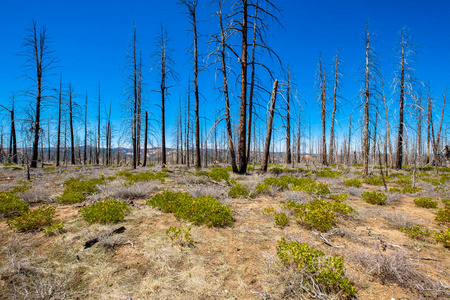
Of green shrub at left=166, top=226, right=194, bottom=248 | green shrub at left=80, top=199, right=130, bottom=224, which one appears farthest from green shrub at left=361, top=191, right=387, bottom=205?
green shrub at left=80, top=199, right=130, bottom=224

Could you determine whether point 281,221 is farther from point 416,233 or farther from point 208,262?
point 416,233

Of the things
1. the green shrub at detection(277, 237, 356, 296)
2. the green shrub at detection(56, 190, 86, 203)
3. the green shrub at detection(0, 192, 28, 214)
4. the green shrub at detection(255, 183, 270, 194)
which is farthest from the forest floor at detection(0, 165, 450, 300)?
Result: the green shrub at detection(255, 183, 270, 194)

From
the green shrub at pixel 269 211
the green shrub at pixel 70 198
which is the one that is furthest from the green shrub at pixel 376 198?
the green shrub at pixel 70 198

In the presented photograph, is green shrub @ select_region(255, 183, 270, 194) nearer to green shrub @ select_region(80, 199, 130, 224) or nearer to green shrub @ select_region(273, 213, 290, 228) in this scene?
green shrub @ select_region(273, 213, 290, 228)

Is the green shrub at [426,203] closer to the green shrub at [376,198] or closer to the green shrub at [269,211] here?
the green shrub at [376,198]

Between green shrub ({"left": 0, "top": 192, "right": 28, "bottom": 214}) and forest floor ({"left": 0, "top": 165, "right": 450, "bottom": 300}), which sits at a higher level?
green shrub ({"left": 0, "top": 192, "right": 28, "bottom": 214})

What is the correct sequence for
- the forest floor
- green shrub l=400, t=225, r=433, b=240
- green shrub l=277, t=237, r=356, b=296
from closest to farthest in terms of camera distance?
green shrub l=277, t=237, r=356, b=296 < the forest floor < green shrub l=400, t=225, r=433, b=240

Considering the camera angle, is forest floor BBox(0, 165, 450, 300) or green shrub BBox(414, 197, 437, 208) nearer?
forest floor BBox(0, 165, 450, 300)

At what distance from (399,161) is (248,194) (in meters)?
19.0

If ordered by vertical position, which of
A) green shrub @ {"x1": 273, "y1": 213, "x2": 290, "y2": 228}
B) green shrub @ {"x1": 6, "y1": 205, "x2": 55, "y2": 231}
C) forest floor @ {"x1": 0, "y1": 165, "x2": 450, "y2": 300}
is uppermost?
green shrub @ {"x1": 6, "y1": 205, "x2": 55, "y2": 231}

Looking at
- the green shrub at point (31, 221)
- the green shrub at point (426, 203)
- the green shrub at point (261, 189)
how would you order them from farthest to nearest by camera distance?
the green shrub at point (261, 189), the green shrub at point (426, 203), the green shrub at point (31, 221)

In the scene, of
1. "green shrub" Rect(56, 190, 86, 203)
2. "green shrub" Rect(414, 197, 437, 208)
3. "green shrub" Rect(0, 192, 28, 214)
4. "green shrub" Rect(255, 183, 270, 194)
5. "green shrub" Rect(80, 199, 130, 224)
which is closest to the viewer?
"green shrub" Rect(80, 199, 130, 224)

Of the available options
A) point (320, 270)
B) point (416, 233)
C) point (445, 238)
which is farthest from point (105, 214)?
point (445, 238)

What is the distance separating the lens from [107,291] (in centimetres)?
201
